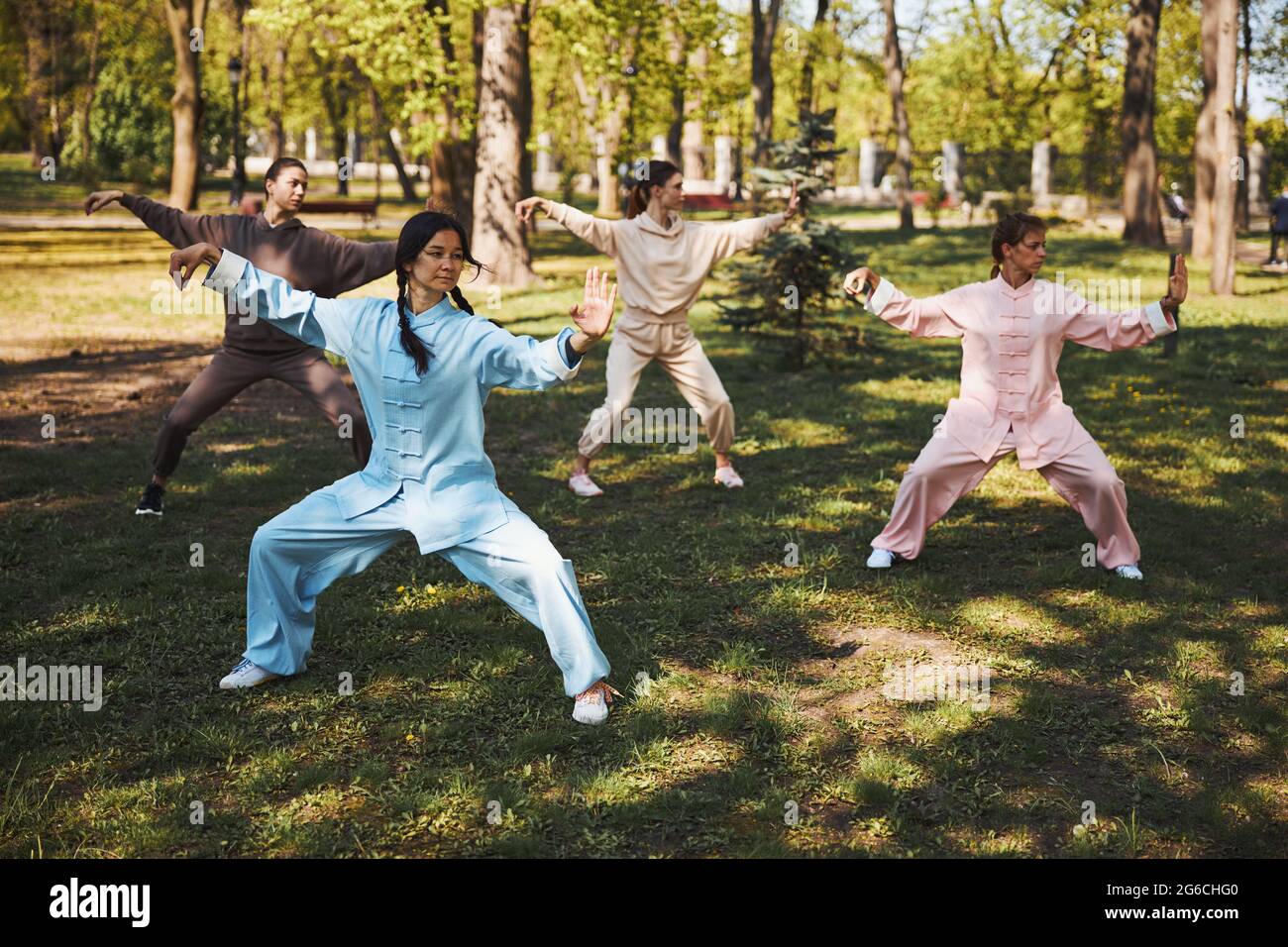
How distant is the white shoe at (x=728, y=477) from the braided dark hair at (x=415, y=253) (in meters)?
4.36

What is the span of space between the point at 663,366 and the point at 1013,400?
275 centimetres

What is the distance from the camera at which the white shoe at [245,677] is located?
568cm

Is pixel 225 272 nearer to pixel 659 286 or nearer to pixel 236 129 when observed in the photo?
pixel 659 286

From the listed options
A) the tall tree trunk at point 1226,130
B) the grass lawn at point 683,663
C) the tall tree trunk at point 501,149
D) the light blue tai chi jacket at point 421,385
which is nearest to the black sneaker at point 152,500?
the grass lawn at point 683,663

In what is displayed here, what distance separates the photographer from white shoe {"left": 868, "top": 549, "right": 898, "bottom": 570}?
7488mm

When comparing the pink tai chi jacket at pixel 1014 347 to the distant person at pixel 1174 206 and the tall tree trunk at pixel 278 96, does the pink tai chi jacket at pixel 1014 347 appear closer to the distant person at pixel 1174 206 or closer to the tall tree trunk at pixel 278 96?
the distant person at pixel 1174 206

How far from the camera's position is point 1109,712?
5.59m

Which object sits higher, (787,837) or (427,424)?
(427,424)

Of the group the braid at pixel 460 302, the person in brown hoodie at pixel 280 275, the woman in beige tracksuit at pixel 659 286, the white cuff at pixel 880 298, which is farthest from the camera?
the woman in beige tracksuit at pixel 659 286

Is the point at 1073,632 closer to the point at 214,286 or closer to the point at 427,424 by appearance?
the point at 427,424

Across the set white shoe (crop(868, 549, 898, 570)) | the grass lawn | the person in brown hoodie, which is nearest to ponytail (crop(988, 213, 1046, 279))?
white shoe (crop(868, 549, 898, 570))

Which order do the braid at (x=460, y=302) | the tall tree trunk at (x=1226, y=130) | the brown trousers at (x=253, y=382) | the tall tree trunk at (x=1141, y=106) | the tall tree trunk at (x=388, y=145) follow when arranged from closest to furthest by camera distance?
the braid at (x=460, y=302)
the brown trousers at (x=253, y=382)
the tall tree trunk at (x=1226, y=130)
the tall tree trunk at (x=1141, y=106)
the tall tree trunk at (x=388, y=145)

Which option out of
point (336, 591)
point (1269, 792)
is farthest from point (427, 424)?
point (1269, 792)
